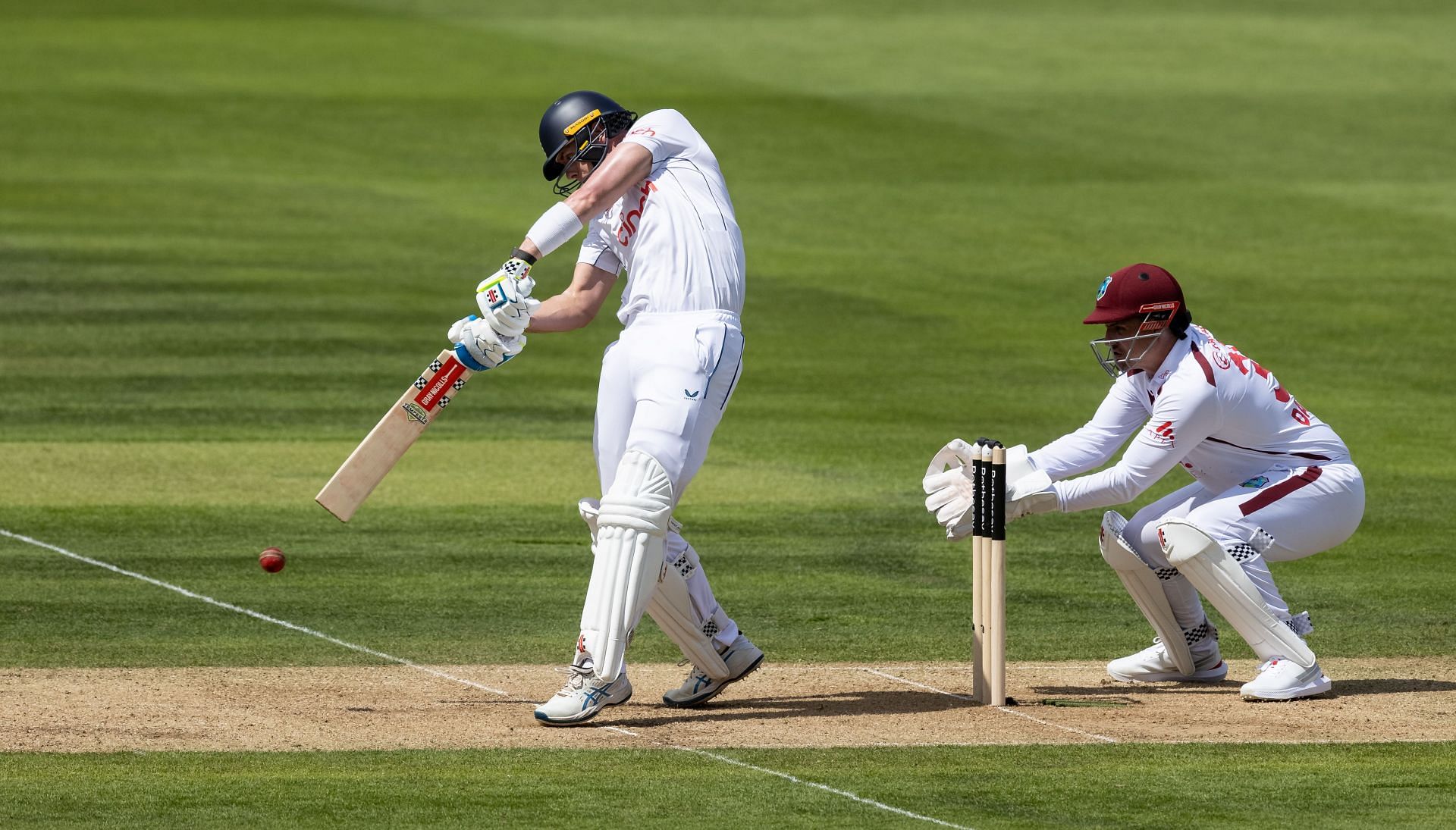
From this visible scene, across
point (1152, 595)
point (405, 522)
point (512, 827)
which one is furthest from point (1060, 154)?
point (512, 827)

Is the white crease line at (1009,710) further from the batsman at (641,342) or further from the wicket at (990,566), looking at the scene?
the batsman at (641,342)

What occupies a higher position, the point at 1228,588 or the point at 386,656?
the point at 1228,588

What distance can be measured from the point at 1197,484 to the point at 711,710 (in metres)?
2.14

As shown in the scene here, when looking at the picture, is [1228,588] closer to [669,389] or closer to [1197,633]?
[1197,633]

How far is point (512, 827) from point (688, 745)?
3.96 feet

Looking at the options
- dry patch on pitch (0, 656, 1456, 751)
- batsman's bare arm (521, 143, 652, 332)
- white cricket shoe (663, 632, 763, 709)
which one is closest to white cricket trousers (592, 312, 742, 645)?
batsman's bare arm (521, 143, 652, 332)

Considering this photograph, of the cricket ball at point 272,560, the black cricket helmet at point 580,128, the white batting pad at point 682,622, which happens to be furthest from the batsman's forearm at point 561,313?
the cricket ball at point 272,560

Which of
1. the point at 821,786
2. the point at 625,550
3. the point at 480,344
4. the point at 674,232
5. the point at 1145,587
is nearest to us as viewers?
the point at 821,786

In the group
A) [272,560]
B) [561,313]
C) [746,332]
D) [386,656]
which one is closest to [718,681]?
[561,313]

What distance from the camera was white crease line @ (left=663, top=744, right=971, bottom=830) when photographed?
660cm

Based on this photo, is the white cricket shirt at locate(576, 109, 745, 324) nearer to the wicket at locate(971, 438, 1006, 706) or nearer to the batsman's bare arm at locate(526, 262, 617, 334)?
the batsman's bare arm at locate(526, 262, 617, 334)

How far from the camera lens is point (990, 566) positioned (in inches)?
319

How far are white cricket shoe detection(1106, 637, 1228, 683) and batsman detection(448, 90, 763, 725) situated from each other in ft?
5.07

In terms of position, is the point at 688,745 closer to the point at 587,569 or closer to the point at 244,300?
the point at 587,569
